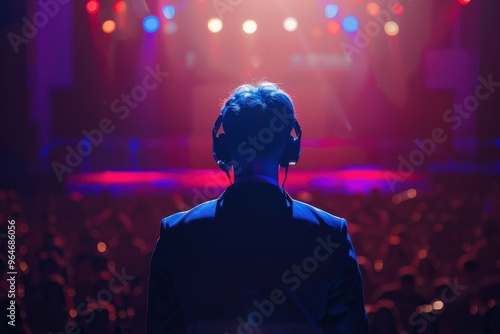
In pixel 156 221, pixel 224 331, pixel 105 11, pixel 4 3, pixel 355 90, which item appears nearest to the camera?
pixel 224 331

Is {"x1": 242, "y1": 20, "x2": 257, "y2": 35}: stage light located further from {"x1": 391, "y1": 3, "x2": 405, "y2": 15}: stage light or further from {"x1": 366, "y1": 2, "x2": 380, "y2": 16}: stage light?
{"x1": 391, "y1": 3, "x2": 405, "y2": 15}: stage light

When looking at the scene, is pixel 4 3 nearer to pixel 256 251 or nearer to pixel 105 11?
pixel 105 11

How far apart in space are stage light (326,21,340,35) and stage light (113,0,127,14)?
5.17 m

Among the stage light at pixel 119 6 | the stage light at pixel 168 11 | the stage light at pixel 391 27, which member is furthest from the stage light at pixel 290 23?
the stage light at pixel 119 6

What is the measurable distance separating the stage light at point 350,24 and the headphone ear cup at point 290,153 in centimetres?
1430

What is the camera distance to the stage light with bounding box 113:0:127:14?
1458 cm

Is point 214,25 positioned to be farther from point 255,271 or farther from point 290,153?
point 255,271

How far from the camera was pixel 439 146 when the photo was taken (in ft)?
47.1

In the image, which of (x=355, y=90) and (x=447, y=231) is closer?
(x=447, y=231)

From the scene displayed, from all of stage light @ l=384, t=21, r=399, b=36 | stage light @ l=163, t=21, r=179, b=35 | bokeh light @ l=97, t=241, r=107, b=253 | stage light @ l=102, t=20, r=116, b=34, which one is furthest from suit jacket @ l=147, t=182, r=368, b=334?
stage light @ l=163, t=21, r=179, b=35

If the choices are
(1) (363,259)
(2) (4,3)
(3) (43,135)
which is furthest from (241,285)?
(3) (43,135)

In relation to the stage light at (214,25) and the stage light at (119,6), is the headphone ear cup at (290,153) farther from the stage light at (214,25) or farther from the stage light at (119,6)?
the stage light at (119,6)

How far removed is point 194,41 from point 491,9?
747 cm

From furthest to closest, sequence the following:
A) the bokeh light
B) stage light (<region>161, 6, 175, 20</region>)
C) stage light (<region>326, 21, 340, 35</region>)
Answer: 1. stage light (<region>326, 21, 340, 35</region>)
2. stage light (<region>161, 6, 175, 20</region>)
3. the bokeh light
